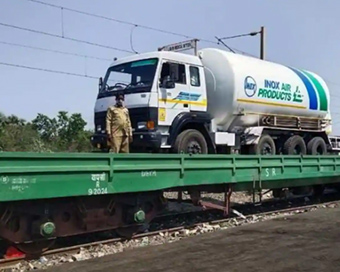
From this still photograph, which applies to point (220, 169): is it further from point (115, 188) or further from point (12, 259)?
point (12, 259)

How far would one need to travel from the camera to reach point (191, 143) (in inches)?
407

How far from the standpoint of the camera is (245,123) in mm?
12211

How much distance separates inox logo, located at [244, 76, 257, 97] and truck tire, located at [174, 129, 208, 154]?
2045mm

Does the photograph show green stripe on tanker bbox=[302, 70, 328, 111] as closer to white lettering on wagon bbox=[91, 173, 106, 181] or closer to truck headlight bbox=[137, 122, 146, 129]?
truck headlight bbox=[137, 122, 146, 129]

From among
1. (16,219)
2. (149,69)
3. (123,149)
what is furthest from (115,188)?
(149,69)

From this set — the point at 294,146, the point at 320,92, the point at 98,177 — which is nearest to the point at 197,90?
the point at 294,146

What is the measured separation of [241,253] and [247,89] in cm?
575

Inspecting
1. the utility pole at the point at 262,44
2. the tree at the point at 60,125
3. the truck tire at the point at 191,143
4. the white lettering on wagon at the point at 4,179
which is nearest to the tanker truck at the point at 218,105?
the truck tire at the point at 191,143

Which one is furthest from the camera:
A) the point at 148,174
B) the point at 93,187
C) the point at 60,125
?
the point at 60,125

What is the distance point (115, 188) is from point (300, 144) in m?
8.28

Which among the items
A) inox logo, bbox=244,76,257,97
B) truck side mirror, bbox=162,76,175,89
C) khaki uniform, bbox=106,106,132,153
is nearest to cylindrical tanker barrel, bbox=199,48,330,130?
inox logo, bbox=244,76,257,97

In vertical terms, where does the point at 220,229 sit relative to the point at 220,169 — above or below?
below

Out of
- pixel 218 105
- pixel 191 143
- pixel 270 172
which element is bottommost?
pixel 270 172

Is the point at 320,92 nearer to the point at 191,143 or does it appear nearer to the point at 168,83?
the point at 191,143
